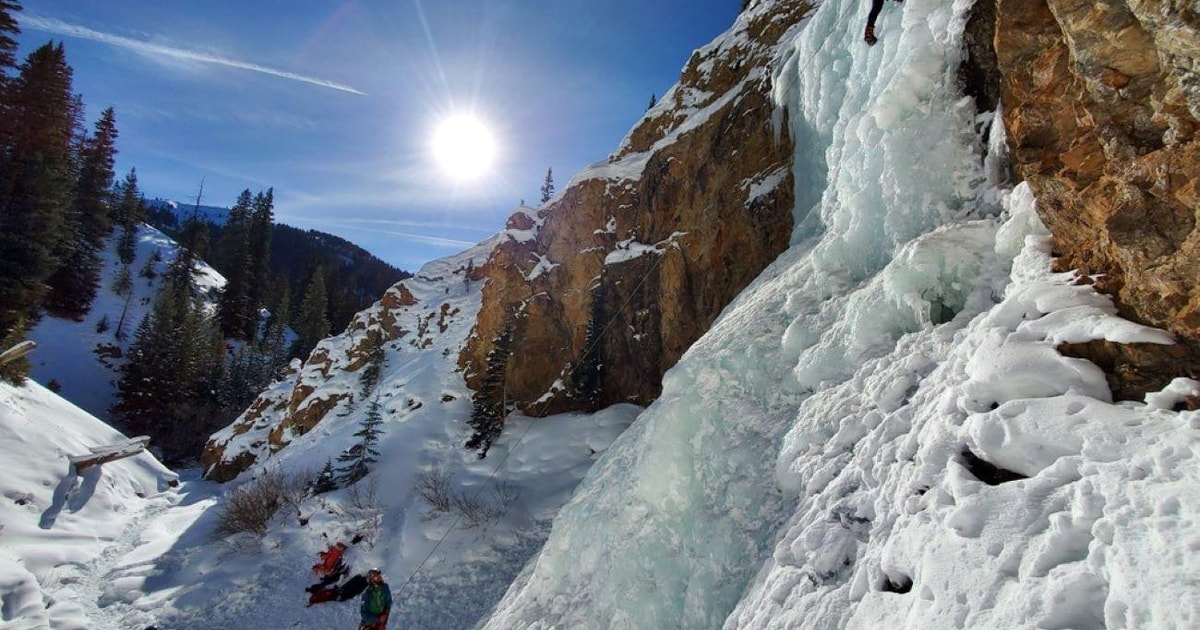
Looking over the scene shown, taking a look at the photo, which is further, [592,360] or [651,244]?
[592,360]

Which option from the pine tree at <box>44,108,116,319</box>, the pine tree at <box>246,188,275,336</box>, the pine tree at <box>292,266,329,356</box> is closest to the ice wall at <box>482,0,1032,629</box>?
the pine tree at <box>44,108,116,319</box>

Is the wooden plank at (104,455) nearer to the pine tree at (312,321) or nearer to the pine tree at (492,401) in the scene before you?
the pine tree at (492,401)

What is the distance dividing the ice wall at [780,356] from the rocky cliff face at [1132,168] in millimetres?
1005

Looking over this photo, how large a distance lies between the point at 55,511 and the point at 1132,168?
1978 cm

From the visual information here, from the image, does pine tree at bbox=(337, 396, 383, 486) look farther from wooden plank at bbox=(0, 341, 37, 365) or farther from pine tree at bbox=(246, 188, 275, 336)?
pine tree at bbox=(246, 188, 275, 336)

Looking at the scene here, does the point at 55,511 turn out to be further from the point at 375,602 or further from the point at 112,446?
the point at 375,602

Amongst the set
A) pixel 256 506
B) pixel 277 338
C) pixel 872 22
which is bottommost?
pixel 256 506

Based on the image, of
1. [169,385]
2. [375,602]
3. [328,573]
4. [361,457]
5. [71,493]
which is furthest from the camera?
[169,385]

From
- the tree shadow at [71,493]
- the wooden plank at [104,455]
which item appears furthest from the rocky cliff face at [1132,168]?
the wooden plank at [104,455]

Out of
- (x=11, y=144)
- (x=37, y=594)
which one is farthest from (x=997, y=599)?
(x=11, y=144)

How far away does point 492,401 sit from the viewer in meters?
20.5

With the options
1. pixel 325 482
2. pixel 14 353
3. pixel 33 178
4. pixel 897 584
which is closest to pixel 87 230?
pixel 33 178

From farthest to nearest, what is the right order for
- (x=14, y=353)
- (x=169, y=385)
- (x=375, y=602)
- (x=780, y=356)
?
(x=169, y=385) < (x=14, y=353) < (x=375, y=602) < (x=780, y=356)

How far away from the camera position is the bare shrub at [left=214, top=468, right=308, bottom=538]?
49.7 feet
